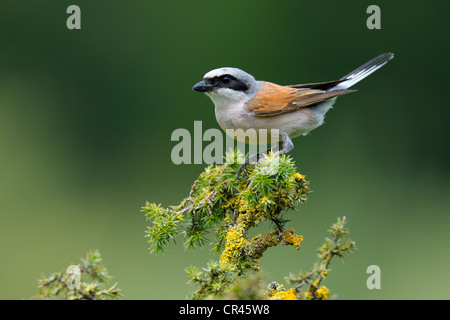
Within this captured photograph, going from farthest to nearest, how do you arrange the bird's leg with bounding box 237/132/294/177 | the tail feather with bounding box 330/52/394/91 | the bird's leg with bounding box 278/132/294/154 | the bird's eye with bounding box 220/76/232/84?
the tail feather with bounding box 330/52/394/91 → the bird's eye with bounding box 220/76/232/84 → the bird's leg with bounding box 278/132/294/154 → the bird's leg with bounding box 237/132/294/177

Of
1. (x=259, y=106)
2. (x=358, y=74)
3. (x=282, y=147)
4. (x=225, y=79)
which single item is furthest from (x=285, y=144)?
(x=358, y=74)

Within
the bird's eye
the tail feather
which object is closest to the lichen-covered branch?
the bird's eye

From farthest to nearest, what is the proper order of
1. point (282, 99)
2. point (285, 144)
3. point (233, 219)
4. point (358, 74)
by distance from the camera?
1. point (358, 74)
2. point (282, 99)
3. point (285, 144)
4. point (233, 219)

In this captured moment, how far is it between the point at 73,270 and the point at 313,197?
3.66 metres

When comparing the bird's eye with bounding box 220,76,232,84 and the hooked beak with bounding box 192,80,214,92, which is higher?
the bird's eye with bounding box 220,76,232,84

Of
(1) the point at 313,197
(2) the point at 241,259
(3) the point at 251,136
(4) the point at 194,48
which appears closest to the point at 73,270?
(2) the point at 241,259

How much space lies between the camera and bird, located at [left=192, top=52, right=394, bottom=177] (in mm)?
2867

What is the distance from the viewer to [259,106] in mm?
2910

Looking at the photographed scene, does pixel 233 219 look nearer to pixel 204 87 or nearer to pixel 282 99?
pixel 204 87

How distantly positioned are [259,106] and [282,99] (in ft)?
0.56

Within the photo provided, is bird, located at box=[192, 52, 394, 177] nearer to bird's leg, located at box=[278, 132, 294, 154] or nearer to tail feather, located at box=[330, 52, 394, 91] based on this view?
bird's leg, located at box=[278, 132, 294, 154]

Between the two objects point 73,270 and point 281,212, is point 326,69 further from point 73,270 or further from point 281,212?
point 73,270

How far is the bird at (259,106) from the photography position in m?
2.87

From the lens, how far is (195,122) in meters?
5.07
